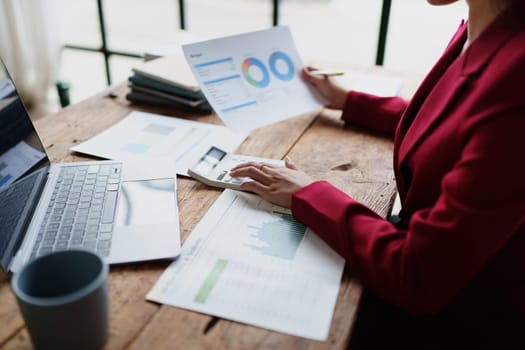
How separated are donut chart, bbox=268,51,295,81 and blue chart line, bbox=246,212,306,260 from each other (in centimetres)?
54

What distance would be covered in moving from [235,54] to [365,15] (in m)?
3.37

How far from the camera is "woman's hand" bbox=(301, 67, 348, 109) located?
1.33 m

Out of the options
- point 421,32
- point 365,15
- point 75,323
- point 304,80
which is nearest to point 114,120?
point 304,80

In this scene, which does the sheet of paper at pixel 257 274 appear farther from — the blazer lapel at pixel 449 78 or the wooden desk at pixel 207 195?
the blazer lapel at pixel 449 78

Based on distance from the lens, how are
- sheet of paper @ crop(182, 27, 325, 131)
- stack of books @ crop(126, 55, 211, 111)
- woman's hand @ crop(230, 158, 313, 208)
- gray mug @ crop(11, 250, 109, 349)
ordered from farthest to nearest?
stack of books @ crop(126, 55, 211, 111)
sheet of paper @ crop(182, 27, 325, 131)
woman's hand @ crop(230, 158, 313, 208)
gray mug @ crop(11, 250, 109, 349)

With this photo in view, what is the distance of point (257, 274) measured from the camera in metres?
0.75

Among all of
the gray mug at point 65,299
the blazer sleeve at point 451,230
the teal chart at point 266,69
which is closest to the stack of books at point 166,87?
the teal chart at point 266,69

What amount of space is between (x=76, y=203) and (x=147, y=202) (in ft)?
0.38

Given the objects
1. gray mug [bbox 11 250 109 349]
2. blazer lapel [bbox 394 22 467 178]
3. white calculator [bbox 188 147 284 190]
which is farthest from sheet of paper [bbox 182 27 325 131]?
gray mug [bbox 11 250 109 349]

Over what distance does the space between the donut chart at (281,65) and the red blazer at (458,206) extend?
500 millimetres

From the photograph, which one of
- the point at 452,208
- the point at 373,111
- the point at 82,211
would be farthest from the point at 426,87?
the point at 82,211

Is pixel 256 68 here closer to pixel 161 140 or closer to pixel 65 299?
pixel 161 140

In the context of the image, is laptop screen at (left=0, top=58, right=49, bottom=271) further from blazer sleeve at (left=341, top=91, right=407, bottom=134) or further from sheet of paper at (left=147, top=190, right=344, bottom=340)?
blazer sleeve at (left=341, top=91, right=407, bottom=134)

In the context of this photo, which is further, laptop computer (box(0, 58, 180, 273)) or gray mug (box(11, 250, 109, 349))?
laptop computer (box(0, 58, 180, 273))
